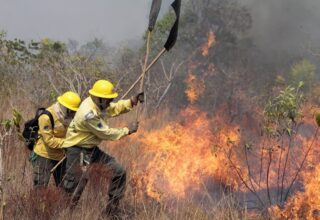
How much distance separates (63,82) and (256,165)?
5621mm

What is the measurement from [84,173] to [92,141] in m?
0.44

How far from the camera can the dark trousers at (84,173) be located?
5161mm

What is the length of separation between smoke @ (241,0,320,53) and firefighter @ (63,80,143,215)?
1291cm

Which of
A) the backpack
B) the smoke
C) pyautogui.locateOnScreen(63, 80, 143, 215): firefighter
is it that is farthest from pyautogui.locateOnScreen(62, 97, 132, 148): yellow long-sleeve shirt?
the smoke

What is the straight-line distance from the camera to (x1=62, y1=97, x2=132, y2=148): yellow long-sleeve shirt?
505cm

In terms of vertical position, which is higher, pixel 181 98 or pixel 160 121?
pixel 181 98

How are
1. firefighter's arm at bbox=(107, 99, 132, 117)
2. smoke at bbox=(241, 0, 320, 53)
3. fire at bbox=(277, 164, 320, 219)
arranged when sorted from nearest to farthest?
fire at bbox=(277, 164, 320, 219)
firefighter's arm at bbox=(107, 99, 132, 117)
smoke at bbox=(241, 0, 320, 53)

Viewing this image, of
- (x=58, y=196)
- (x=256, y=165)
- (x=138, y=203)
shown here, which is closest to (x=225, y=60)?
(x=256, y=165)

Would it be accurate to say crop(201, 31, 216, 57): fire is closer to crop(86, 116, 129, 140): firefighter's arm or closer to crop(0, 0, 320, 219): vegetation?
crop(0, 0, 320, 219): vegetation

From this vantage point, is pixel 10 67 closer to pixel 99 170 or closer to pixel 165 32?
pixel 165 32

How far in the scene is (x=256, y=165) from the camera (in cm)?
841

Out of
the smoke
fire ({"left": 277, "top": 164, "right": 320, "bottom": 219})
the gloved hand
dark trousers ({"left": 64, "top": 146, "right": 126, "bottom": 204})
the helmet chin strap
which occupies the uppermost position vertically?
A: the smoke

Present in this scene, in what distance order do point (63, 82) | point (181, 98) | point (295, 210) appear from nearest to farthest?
point (295, 210)
point (63, 82)
point (181, 98)

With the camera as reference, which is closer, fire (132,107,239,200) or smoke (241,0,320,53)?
fire (132,107,239,200)
